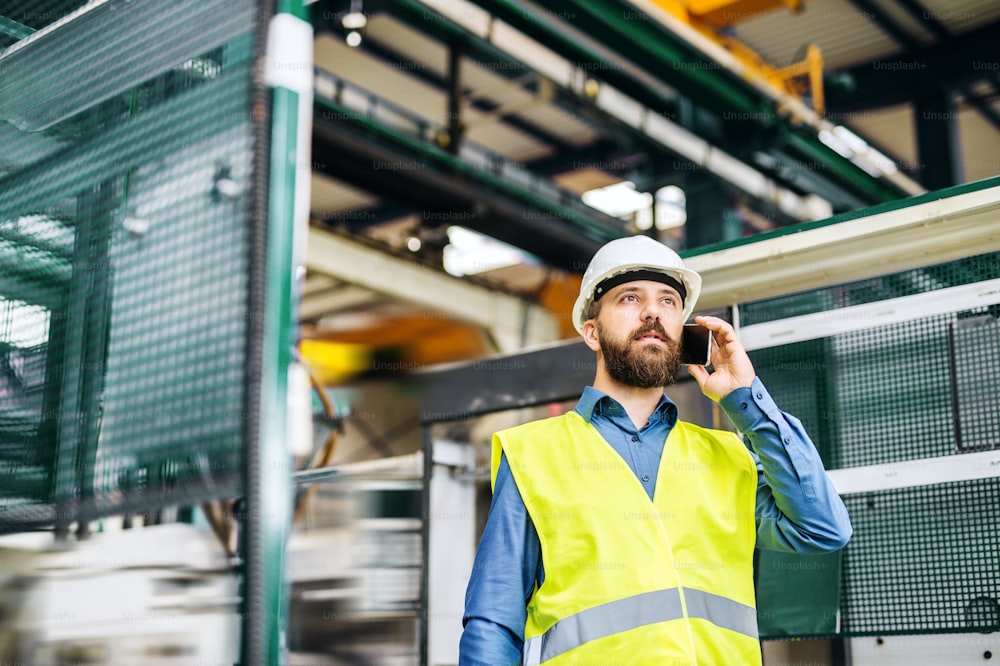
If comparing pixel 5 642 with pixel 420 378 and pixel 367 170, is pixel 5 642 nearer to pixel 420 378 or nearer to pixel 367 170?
pixel 420 378

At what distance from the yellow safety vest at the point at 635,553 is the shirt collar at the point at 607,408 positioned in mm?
80

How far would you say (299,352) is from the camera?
5.21 meters

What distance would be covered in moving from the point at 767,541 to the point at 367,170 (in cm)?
579

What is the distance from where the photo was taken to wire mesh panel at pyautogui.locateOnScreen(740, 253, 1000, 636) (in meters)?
3.61

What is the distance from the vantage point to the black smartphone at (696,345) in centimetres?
308

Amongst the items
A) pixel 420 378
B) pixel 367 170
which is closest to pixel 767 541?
pixel 420 378

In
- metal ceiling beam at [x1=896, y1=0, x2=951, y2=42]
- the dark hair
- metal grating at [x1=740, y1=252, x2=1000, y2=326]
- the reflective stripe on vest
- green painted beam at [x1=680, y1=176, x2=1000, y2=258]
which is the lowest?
the reflective stripe on vest

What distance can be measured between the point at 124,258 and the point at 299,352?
286 cm

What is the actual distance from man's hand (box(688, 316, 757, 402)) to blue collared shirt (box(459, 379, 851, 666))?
0.04 metres

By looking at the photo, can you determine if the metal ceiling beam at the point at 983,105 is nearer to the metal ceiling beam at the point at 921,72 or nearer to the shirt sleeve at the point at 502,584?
the metal ceiling beam at the point at 921,72

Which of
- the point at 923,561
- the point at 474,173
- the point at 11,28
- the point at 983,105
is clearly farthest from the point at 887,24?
the point at 11,28

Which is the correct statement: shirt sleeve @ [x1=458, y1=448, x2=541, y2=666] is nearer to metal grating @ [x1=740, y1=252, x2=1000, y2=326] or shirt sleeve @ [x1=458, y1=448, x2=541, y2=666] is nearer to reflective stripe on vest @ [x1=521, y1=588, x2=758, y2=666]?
reflective stripe on vest @ [x1=521, y1=588, x2=758, y2=666]

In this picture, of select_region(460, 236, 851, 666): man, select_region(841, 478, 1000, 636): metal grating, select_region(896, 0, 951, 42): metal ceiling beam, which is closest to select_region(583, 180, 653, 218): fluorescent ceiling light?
select_region(896, 0, 951, 42): metal ceiling beam

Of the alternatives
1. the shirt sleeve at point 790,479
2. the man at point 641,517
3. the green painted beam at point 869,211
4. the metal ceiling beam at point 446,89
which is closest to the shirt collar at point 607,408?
the man at point 641,517
